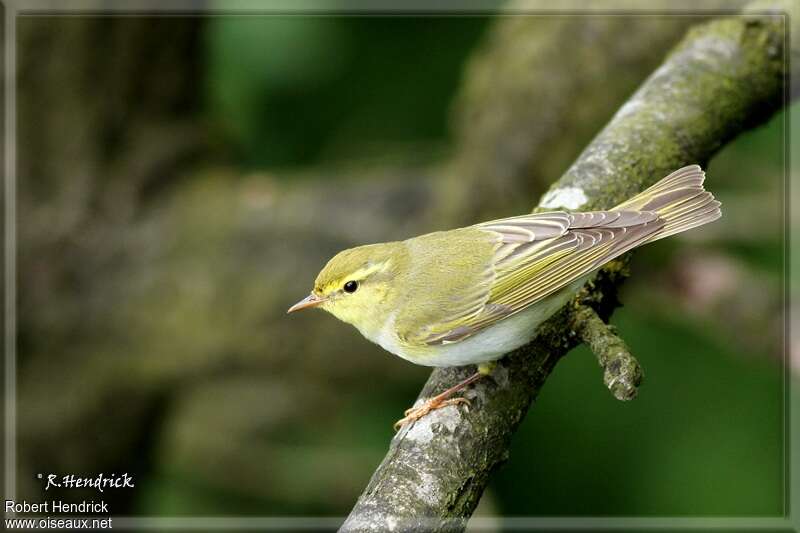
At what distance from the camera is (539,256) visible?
282 cm

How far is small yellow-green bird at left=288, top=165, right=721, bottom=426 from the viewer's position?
8.77 ft

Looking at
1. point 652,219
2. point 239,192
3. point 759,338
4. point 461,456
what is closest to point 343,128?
point 239,192

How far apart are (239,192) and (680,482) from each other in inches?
118

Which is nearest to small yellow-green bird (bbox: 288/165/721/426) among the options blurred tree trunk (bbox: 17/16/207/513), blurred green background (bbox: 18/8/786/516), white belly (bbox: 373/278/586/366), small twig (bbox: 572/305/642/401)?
white belly (bbox: 373/278/586/366)

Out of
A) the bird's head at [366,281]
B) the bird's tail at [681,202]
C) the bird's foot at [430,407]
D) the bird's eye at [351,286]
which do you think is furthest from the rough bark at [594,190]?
the bird's eye at [351,286]

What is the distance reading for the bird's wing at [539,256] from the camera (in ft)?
8.73

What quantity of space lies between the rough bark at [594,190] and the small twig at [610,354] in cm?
9

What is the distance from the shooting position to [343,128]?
5.69m

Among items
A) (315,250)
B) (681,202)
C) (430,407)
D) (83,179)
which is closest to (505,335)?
(430,407)

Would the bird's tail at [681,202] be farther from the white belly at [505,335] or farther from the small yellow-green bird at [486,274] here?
the white belly at [505,335]

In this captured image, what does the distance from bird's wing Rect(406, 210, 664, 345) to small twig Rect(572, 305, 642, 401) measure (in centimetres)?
17

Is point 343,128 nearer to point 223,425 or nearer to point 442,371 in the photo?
point 223,425
